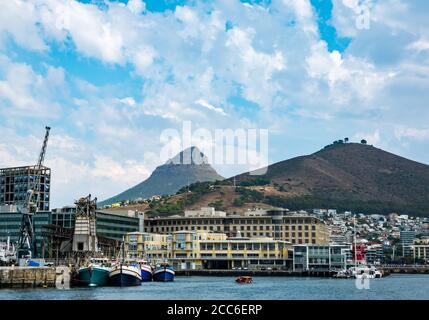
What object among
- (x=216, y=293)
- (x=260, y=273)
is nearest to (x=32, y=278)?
(x=216, y=293)

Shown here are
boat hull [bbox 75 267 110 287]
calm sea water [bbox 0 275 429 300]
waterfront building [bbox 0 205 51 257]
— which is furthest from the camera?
waterfront building [bbox 0 205 51 257]

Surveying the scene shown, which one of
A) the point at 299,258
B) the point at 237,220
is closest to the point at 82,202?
the point at 299,258

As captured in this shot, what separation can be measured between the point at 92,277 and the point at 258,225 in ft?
329

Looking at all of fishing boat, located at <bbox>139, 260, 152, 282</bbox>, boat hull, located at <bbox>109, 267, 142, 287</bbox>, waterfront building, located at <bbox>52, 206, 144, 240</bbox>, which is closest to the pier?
waterfront building, located at <bbox>52, 206, 144, 240</bbox>

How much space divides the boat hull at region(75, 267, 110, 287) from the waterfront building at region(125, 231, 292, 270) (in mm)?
70068

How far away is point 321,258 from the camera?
14700 centimetres

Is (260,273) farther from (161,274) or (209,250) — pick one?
(161,274)

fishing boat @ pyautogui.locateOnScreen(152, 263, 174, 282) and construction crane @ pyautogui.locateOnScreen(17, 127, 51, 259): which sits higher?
construction crane @ pyautogui.locateOnScreen(17, 127, 51, 259)

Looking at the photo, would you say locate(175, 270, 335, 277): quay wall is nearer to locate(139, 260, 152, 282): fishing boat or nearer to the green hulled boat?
locate(139, 260, 152, 282): fishing boat

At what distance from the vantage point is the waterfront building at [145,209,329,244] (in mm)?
171250

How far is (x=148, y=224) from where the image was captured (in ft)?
599
